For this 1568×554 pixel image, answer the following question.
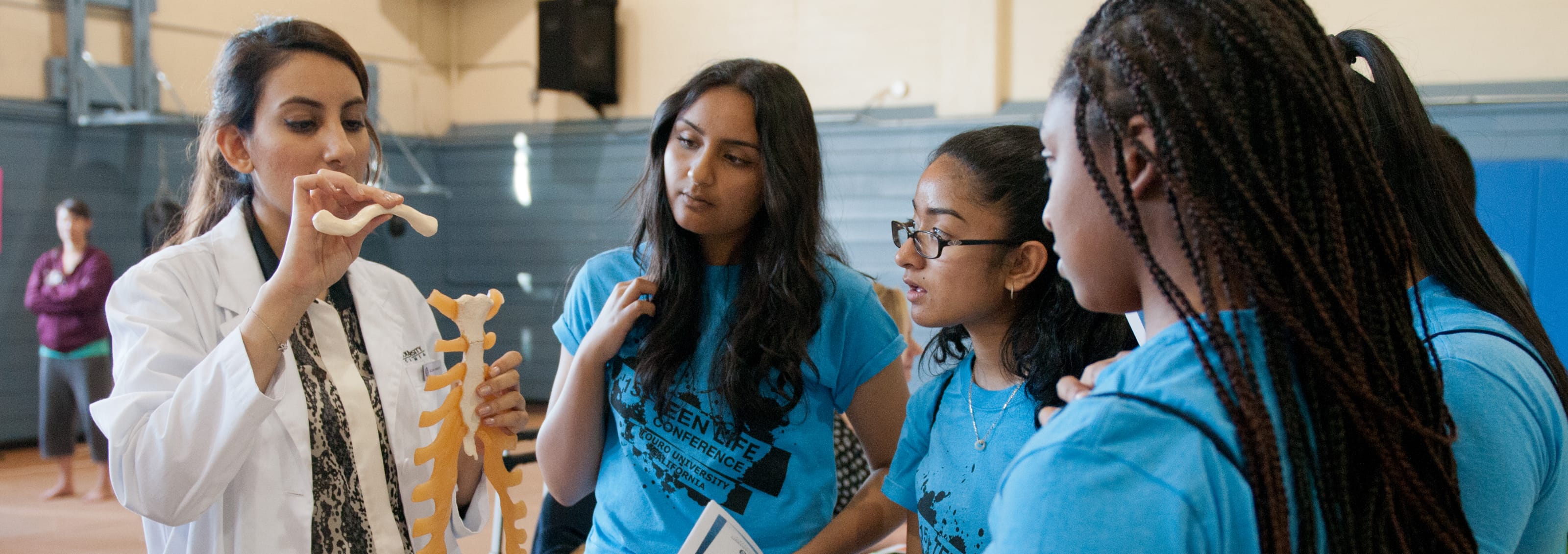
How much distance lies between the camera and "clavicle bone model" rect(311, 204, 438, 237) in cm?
128

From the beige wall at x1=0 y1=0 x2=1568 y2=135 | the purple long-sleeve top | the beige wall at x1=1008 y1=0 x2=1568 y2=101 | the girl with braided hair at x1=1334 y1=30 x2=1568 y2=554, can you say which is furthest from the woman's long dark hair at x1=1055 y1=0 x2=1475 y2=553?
the purple long-sleeve top

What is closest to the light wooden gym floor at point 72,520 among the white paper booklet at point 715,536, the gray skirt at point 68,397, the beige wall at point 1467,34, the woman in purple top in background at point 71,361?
the woman in purple top in background at point 71,361

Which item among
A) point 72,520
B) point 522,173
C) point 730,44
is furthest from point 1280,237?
point 522,173

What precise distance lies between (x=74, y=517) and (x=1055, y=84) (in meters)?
5.89

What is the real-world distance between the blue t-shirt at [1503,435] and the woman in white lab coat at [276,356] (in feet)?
3.83

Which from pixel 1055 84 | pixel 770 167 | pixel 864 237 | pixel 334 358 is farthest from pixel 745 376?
pixel 864 237

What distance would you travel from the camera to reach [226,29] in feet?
25.9

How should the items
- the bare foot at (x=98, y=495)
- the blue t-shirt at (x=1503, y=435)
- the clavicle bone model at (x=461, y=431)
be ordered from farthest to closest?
the bare foot at (x=98, y=495), the clavicle bone model at (x=461, y=431), the blue t-shirt at (x=1503, y=435)

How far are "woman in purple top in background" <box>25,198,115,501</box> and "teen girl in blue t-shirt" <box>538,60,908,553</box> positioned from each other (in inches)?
198

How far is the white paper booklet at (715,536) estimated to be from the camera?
1397 millimetres

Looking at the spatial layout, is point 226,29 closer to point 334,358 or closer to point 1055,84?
point 334,358

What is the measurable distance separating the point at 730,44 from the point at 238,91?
694 centimetres

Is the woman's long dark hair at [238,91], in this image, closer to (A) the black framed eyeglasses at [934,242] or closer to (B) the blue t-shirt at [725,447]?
(B) the blue t-shirt at [725,447]

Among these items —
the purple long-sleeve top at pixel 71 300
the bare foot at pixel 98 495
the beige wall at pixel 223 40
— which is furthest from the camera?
the beige wall at pixel 223 40
